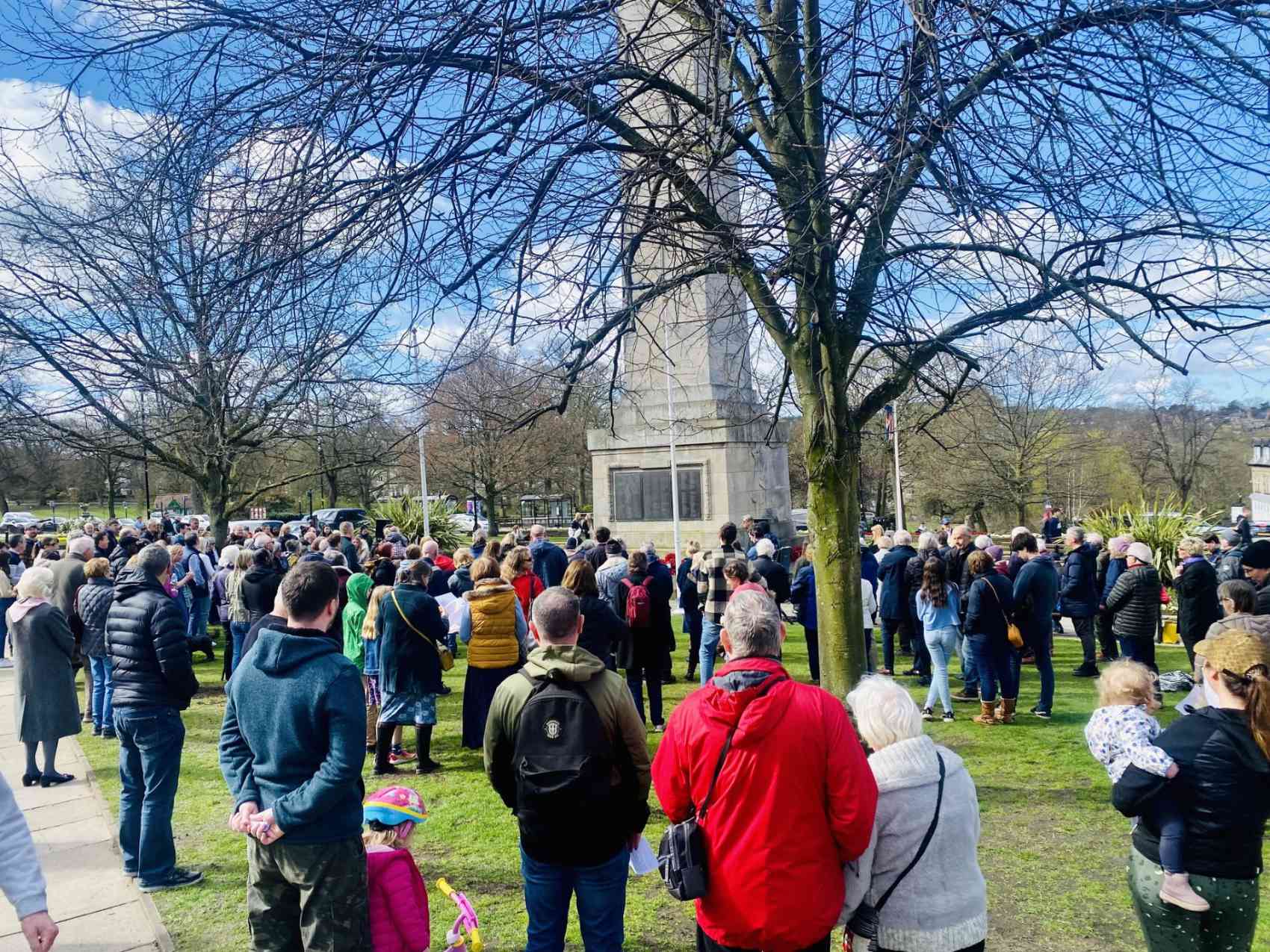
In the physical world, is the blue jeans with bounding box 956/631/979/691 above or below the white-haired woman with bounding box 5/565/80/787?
below

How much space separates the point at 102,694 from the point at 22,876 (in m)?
7.72

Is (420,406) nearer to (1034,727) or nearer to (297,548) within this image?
(1034,727)

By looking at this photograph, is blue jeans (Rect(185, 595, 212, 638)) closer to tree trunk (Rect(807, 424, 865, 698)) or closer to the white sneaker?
tree trunk (Rect(807, 424, 865, 698))

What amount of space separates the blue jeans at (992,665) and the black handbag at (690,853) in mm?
6090

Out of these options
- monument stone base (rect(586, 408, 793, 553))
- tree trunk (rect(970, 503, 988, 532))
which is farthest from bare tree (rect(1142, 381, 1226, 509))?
monument stone base (rect(586, 408, 793, 553))

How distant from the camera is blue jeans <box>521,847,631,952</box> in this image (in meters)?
3.52

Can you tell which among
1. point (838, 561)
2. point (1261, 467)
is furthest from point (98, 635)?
point (1261, 467)

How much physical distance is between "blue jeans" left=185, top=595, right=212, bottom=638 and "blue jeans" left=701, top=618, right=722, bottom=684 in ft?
25.4

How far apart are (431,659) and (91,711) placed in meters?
5.05

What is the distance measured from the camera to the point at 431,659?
24.0 feet

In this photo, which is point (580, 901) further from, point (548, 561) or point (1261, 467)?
point (1261, 467)

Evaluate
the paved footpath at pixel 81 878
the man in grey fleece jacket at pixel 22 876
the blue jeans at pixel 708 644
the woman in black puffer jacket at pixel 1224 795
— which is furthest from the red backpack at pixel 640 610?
the man in grey fleece jacket at pixel 22 876

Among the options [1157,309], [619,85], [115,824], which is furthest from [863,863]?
[115,824]

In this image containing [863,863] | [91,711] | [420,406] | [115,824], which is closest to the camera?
[863,863]
